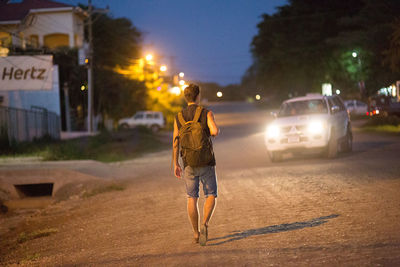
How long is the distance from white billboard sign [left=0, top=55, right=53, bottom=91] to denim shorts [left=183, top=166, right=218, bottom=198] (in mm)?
21327

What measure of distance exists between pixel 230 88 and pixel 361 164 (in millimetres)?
141793

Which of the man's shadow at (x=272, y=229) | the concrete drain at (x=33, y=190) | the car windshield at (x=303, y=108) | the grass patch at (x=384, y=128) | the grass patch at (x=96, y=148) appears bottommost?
the concrete drain at (x=33, y=190)

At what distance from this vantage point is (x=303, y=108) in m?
16.8

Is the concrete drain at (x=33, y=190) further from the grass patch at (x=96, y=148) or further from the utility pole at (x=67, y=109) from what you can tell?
the utility pole at (x=67, y=109)

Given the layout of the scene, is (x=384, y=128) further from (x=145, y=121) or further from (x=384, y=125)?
(x=145, y=121)

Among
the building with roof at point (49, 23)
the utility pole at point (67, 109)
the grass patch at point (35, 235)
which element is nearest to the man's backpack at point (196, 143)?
the grass patch at point (35, 235)

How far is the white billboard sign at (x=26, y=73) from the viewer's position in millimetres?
26688

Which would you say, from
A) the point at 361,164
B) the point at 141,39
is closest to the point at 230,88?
the point at 141,39

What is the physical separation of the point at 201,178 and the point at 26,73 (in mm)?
24062

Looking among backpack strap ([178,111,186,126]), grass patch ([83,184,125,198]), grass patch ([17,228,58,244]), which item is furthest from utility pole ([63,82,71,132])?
backpack strap ([178,111,186,126])

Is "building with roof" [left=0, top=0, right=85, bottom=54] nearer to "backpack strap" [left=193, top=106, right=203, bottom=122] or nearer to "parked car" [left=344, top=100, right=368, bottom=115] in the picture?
"parked car" [left=344, top=100, right=368, bottom=115]

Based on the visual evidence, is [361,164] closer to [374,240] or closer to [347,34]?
[374,240]

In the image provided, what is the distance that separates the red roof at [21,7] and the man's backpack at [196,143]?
33.3 metres

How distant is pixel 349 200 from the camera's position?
8977 mm
